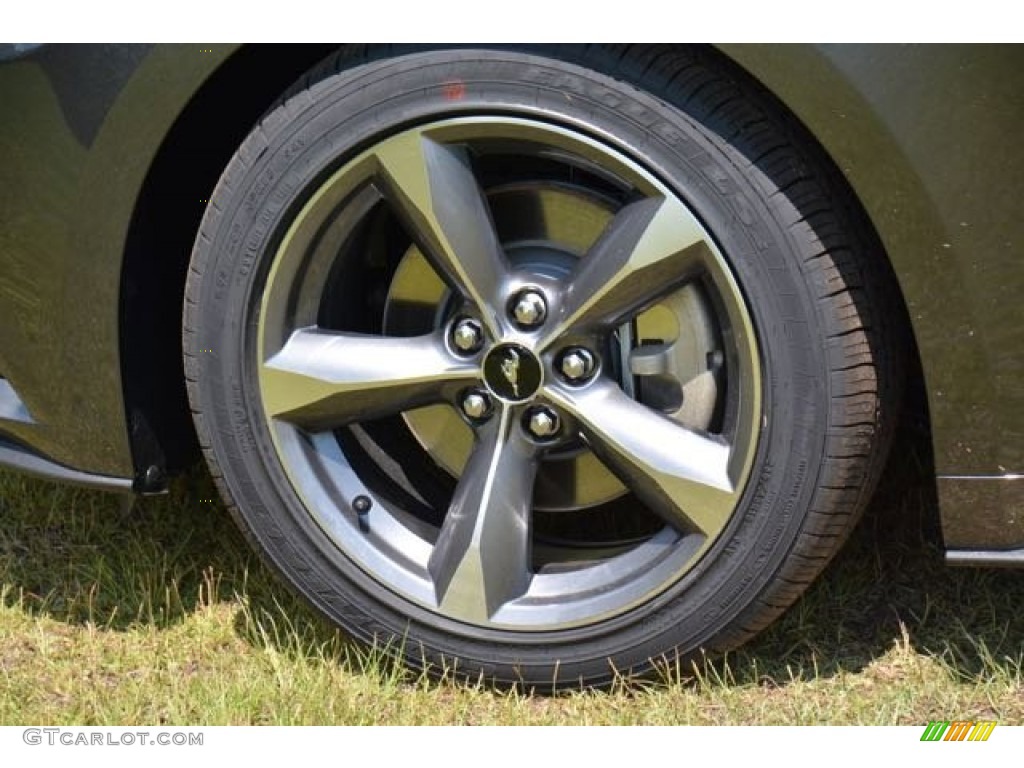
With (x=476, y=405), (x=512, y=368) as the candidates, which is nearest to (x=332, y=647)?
(x=476, y=405)

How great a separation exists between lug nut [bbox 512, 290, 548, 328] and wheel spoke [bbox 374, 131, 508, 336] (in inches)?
1.2

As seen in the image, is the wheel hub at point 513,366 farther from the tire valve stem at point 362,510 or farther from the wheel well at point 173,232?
the wheel well at point 173,232

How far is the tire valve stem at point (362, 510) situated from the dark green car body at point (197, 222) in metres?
0.36

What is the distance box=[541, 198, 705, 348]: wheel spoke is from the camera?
7.88 feet

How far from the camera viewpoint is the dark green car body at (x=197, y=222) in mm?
2184

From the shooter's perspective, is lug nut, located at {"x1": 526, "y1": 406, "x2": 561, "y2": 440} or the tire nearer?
the tire

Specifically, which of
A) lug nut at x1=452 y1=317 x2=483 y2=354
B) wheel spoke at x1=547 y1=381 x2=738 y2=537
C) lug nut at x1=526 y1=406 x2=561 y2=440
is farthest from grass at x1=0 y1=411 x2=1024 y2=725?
lug nut at x1=452 y1=317 x2=483 y2=354

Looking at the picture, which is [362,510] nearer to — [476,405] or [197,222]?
[476,405]

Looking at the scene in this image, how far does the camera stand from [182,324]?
2756 millimetres

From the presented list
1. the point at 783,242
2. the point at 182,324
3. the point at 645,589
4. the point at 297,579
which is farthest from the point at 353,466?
the point at 783,242
